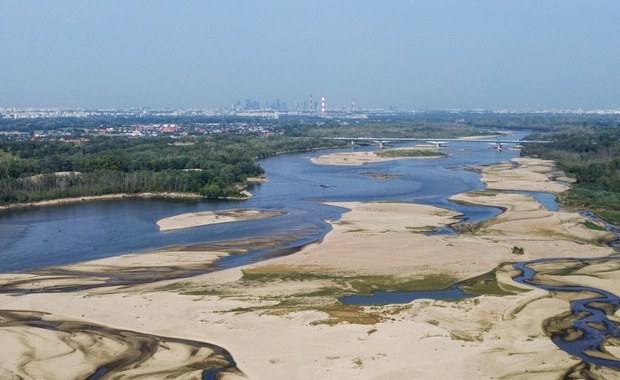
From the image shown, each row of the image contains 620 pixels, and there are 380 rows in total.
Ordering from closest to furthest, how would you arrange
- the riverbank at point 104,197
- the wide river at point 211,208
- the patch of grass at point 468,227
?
the wide river at point 211,208 → the patch of grass at point 468,227 → the riverbank at point 104,197

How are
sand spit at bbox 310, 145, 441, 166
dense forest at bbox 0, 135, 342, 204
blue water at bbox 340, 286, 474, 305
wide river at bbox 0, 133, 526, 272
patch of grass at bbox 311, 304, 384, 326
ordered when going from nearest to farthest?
patch of grass at bbox 311, 304, 384, 326
blue water at bbox 340, 286, 474, 305
wide river at bbox 0, 133, 526, 272
dense forest at bbox 0, 135, 342, 204
sand spit at bbox 310, 145, 441, 166

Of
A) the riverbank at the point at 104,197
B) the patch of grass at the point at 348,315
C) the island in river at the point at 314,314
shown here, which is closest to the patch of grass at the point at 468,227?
Result: the island in river at the point at 314,314

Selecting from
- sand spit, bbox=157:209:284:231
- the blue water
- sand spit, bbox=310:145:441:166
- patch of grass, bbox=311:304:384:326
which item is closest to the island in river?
patch of grass, bbox=311:304:384:326

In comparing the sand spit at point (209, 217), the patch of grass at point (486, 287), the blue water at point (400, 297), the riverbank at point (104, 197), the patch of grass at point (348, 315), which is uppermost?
the patch of grass at point (348, 315)

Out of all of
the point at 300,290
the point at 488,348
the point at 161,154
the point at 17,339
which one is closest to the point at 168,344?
the point at 17,339

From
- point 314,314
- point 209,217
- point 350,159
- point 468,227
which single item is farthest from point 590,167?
point 314,314

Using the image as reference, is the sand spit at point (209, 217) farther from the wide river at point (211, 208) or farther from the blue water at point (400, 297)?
the blue water at point (400, 297)

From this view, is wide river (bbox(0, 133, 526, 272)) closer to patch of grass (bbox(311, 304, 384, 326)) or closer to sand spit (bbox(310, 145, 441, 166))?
sand spit (bbox(310, 145, 441, 166))

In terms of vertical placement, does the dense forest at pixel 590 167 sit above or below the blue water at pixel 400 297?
above
